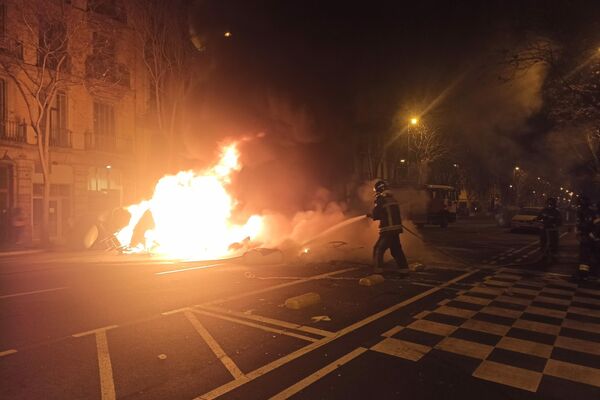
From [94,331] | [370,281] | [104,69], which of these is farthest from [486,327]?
[104,69]

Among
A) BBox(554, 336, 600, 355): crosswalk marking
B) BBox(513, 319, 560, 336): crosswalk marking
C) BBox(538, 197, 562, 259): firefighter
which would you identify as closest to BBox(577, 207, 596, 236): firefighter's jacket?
BBox(538, 197, 562, 259): firefighter

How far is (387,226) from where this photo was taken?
27.2ft

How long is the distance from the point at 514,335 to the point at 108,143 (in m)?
22.1

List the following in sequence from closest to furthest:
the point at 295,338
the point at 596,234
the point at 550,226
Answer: the point at 295,338 → the point at 596,234 → the point at 550,226

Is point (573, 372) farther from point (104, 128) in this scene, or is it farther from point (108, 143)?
point (104, 128)

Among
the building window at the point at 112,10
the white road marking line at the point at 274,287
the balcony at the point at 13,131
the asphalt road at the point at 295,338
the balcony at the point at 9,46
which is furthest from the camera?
the building window at the point at 112,10

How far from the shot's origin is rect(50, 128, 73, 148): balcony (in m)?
19.7

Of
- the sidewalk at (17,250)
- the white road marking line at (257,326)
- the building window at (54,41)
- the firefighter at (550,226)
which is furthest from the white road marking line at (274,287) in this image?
the building window at (54,41)

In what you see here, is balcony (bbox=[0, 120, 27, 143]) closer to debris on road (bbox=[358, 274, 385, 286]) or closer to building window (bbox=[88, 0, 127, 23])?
building window (bbox=[88, 0, 127, 23])

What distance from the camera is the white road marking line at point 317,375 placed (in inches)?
128

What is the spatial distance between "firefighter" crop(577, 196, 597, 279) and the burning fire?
7622 mm

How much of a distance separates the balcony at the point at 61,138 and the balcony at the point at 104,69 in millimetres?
2925

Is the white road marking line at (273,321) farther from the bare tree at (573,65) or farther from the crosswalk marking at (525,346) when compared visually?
the bare tree at (573,65)

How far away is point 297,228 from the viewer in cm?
1155
